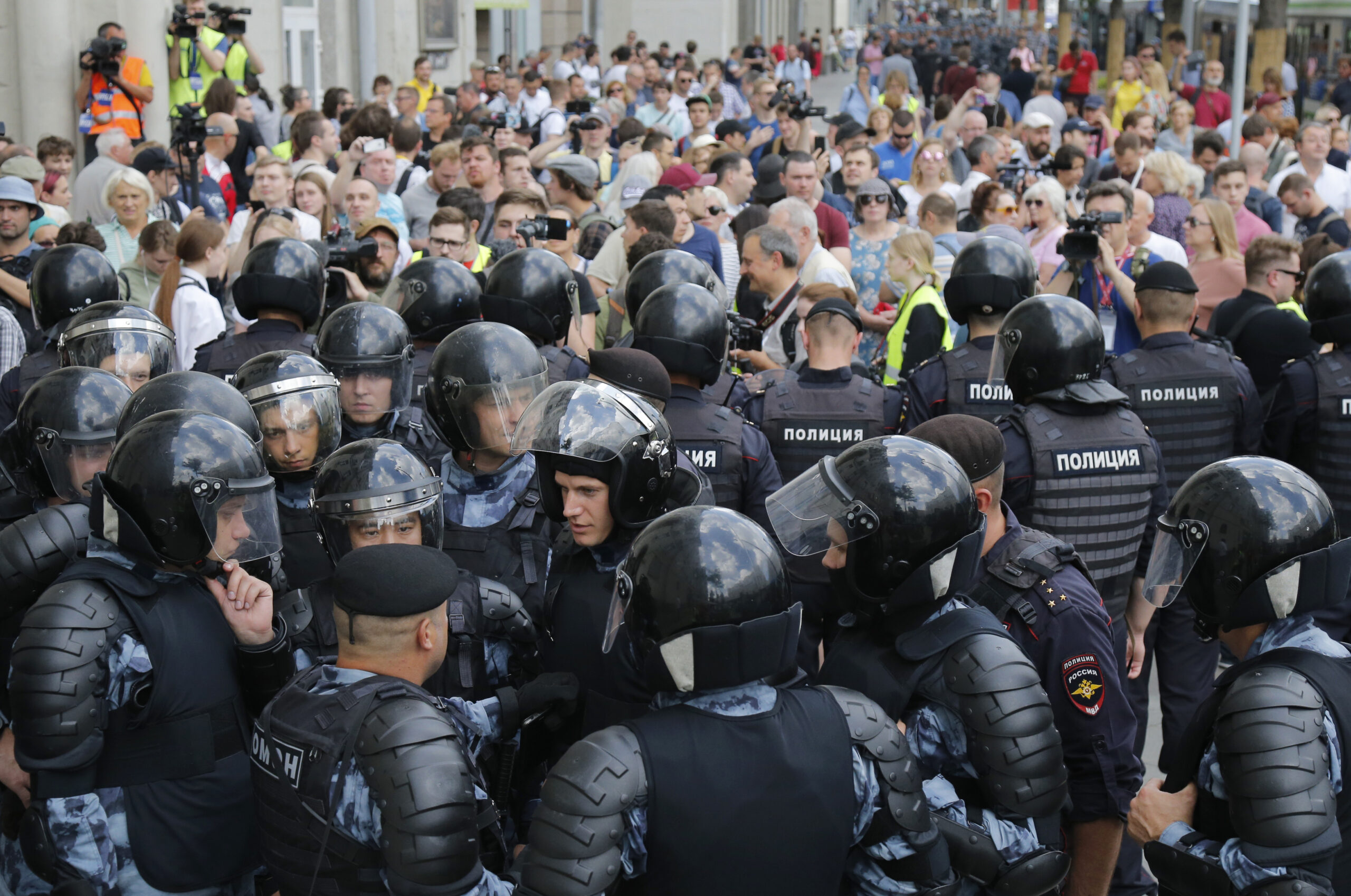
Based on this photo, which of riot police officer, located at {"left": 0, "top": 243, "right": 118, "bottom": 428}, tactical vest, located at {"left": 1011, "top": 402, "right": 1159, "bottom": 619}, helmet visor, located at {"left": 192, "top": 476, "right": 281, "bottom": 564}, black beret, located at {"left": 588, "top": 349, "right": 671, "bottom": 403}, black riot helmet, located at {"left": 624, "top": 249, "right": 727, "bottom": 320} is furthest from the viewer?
black riot helmet, located at {"left": 624, "top": 249, "right": 727, "bottom": 320}

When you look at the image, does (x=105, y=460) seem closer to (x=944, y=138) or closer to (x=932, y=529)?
(x=932, y=529)

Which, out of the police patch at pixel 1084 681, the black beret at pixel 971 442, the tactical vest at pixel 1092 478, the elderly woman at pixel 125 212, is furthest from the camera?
the elderly woman at pixel 125 212

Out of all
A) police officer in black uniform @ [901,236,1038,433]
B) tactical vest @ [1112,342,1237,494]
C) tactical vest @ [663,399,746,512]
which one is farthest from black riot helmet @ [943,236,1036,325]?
tactical vest @ [663,399,746,512]

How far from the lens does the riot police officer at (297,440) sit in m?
3.76

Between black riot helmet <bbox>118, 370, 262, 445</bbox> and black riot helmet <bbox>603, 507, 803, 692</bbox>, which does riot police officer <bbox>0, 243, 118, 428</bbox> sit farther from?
black riot helmet <bbox>603, 507, 803, 692</bbox>

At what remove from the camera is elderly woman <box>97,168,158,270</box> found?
23.8 ft

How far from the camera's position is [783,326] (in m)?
6.36

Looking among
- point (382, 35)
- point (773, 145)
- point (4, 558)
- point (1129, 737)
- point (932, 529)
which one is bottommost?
point (1129, 737)

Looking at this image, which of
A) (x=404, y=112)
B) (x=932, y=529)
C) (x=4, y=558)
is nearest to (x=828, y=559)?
(x=932, y=529)

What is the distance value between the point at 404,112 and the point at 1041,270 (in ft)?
24.9

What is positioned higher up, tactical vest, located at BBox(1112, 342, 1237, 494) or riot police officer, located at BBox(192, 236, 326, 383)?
riot police officer, located at BBox(192, 236, 326, 383)

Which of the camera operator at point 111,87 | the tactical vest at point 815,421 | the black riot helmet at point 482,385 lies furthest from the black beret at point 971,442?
the camera operator at point 111,87

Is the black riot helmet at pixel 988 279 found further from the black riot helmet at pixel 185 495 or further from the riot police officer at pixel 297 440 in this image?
the black riot helmet at pixel 185 495

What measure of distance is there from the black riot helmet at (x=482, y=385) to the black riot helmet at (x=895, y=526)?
1173 millimetres
